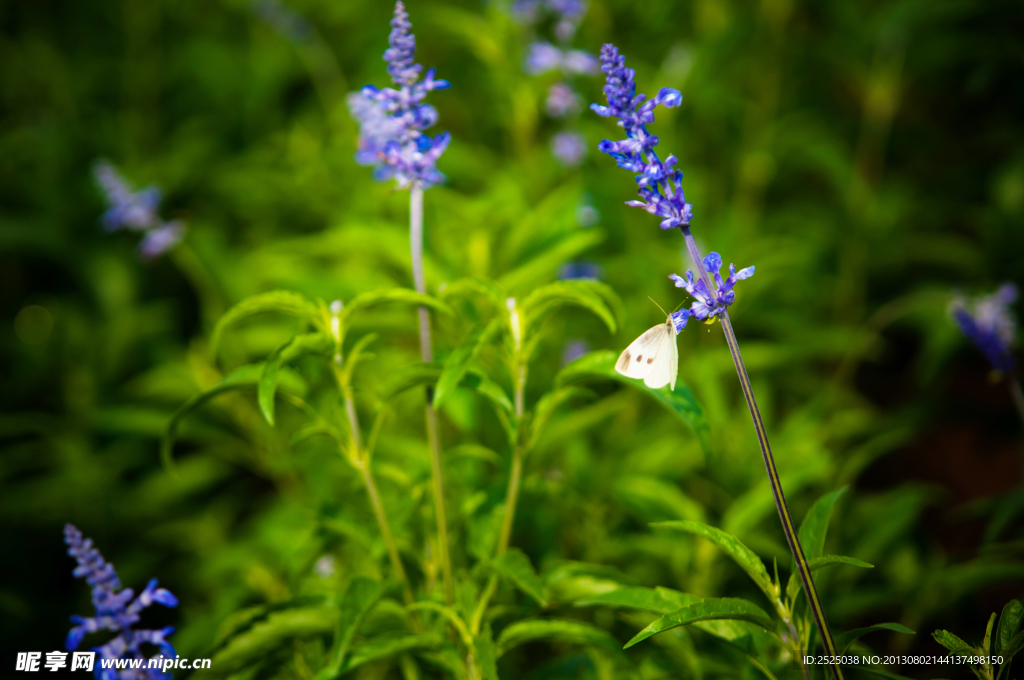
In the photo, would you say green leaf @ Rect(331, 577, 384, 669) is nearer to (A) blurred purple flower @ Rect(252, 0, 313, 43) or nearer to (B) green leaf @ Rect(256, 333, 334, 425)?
(B) green leaf @ Rect(256, 333, 334, 425)

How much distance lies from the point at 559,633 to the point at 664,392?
0.61 m

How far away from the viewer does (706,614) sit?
1167 millimetres

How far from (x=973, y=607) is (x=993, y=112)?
8.10 feet

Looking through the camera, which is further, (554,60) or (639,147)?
(554,60)

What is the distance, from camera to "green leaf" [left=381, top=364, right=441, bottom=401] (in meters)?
1.44

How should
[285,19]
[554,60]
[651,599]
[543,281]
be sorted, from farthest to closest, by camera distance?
[285,19]
[554,60]
[543,281]
[651,599]

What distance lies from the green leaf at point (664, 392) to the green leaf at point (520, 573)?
1.41 feet

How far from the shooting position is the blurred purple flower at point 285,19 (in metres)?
4.06

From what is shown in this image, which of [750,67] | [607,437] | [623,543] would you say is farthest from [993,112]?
[623,543]

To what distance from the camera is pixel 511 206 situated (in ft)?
8.82

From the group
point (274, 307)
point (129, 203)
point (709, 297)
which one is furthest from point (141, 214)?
point (709, 297)

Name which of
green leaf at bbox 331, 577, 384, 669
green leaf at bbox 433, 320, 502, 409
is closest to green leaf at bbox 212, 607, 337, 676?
green leaf at bbox 331, 577, 384, 669

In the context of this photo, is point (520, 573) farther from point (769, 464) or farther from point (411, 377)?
point (769, 464)

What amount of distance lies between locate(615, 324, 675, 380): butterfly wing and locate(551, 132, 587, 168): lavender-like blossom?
194cm
